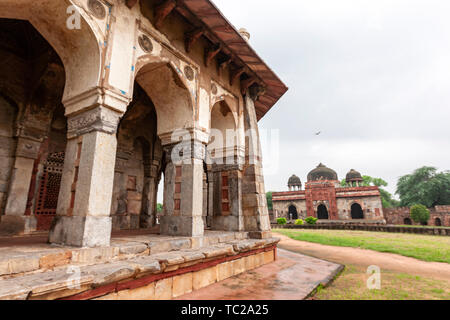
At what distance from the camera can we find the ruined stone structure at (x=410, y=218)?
28094mm

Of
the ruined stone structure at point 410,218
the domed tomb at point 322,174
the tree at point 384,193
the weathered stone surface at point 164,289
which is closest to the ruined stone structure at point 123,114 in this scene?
the weathered stone surface at point 164,289

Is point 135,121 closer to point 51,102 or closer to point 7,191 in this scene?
point 51,102

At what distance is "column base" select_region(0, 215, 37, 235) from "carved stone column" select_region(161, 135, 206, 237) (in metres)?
3.34

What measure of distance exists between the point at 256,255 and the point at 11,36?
25.4 ft

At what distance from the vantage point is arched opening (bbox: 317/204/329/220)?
31769mm

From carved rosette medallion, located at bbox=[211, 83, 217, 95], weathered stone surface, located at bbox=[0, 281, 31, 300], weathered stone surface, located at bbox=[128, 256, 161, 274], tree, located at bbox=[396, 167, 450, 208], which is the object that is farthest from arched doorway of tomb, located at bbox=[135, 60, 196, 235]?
tree, located at bbox=[396, 167, 450, 208]

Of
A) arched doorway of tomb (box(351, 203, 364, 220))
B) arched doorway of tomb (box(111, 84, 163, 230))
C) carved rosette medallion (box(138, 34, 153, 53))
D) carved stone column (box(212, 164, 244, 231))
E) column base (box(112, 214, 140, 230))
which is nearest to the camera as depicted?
carved rosette medallion (box(138, 34, 153, 53))

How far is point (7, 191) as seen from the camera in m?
5.51

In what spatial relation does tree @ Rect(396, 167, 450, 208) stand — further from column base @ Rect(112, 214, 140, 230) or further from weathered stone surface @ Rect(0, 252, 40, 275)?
weathered stone surface @ Rect(0, 252, 40, 275)

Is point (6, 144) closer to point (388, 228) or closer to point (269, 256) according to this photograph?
point (269, 256)

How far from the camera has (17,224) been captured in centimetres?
551

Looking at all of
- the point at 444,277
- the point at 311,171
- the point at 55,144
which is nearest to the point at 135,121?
the point at 55,144

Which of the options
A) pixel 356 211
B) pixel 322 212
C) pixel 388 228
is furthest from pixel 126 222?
pixel 356 211
